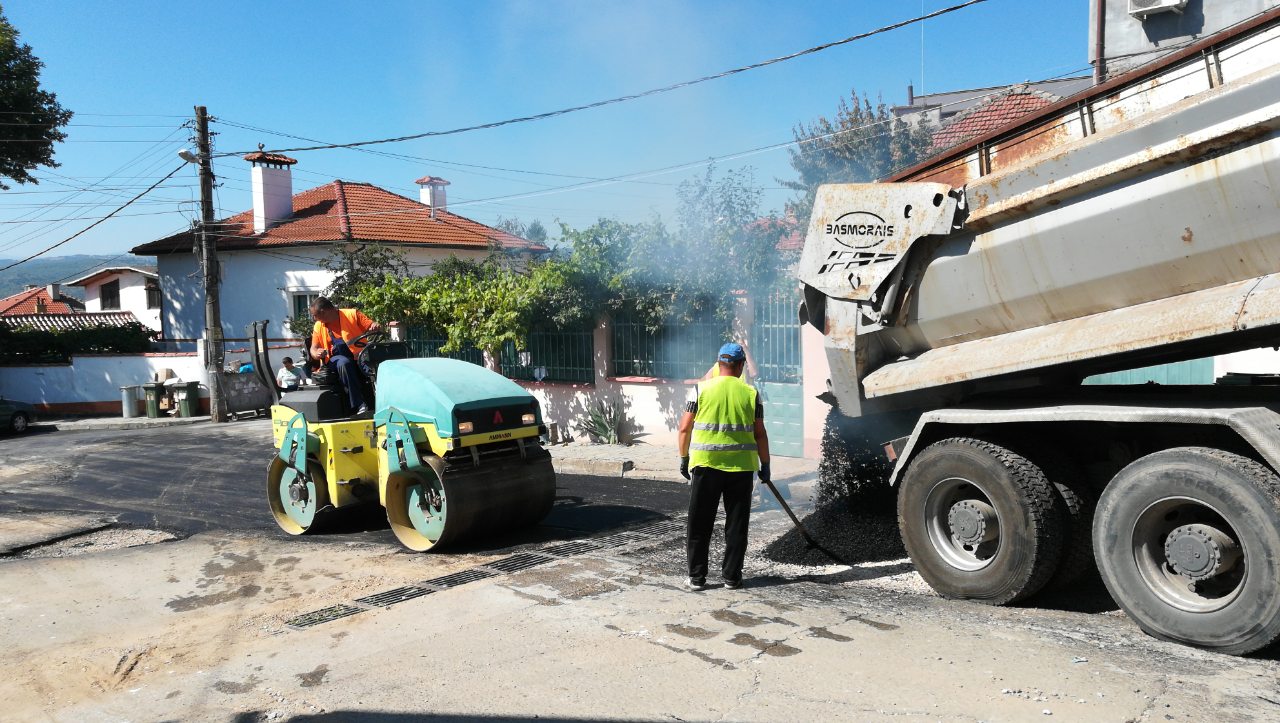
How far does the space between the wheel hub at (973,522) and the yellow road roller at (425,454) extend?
3.21m

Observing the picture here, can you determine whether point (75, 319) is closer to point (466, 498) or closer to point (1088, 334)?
point (466, 498)

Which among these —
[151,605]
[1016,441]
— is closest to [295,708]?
[151,605]

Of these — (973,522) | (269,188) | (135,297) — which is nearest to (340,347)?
(973,522)

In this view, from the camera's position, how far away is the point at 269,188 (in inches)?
1078

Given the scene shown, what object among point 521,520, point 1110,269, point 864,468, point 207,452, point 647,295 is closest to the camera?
point 1110,269

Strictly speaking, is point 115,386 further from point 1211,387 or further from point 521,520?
point 1211,387

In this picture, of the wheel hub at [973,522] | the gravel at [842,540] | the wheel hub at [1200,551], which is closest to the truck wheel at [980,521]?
the wheel hub at [973,522]

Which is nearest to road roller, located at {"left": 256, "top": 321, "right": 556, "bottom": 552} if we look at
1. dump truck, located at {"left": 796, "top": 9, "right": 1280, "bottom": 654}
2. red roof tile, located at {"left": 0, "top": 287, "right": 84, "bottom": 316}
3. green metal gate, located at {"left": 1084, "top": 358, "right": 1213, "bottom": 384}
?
dump truck, located at {"left": 796, "top": 9, "right": 1280, "bottom": 654}

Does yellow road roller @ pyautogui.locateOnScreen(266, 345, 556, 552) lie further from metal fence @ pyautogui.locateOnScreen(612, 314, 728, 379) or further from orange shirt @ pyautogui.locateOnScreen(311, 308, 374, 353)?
metal fence @ pyautogui.locateOnScreen(612, 314, 728, 379)

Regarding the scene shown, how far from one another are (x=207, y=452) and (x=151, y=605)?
893cm

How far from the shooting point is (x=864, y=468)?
6.30 meters

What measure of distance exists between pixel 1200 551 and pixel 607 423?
9.21 meters

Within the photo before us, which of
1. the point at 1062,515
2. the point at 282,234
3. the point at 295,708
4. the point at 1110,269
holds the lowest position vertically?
the point at 295,708

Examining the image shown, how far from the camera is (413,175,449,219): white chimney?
29703 millimetres
